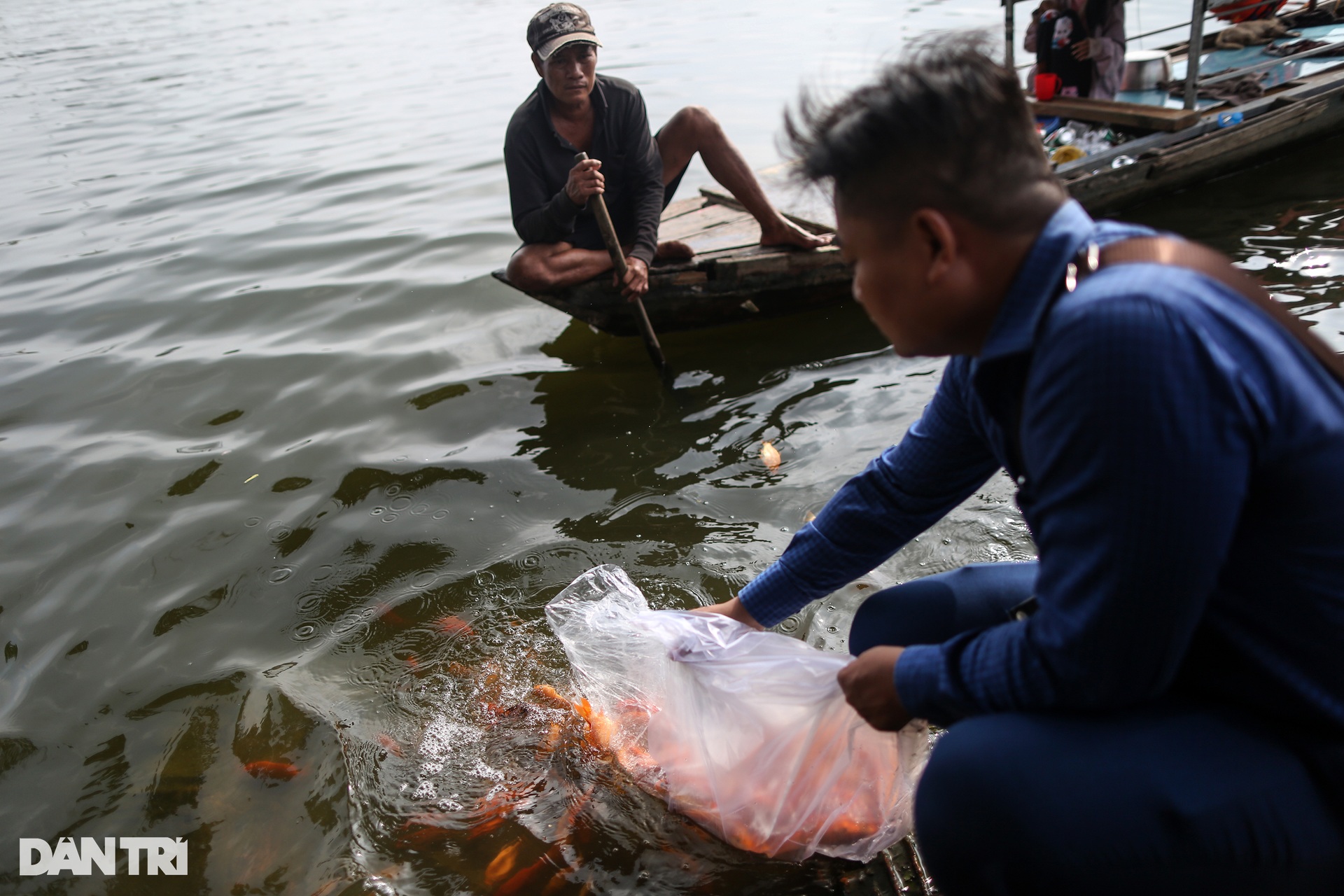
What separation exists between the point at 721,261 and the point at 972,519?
218 centimetres

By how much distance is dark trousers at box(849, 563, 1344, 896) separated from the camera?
1137 millimetres

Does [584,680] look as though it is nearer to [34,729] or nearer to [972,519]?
[972,519]

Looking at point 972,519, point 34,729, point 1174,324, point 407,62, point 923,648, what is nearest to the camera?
point 1174,324

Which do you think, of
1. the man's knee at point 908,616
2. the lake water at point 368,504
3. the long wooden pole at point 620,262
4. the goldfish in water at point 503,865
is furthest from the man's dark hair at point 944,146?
the long wooden pole at point 620,262

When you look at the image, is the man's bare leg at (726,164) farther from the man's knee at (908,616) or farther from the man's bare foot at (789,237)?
the man's knee at (908,616)

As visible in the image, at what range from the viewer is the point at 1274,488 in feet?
3.54

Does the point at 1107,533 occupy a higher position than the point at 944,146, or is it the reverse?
the point at 944,146

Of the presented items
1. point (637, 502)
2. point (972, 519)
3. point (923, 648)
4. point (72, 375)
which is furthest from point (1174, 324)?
point (72, 375)

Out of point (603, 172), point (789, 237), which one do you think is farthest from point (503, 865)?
point (789, 237)

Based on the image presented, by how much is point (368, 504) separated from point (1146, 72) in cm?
647

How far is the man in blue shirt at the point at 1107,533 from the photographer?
40.5 inches

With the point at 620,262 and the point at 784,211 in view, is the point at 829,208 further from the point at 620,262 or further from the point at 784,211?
the point at 784,211

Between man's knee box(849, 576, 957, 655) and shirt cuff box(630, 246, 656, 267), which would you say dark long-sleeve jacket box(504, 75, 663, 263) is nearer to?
shirt cuff box(630, 246, 656, 267)

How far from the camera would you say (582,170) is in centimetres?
405
